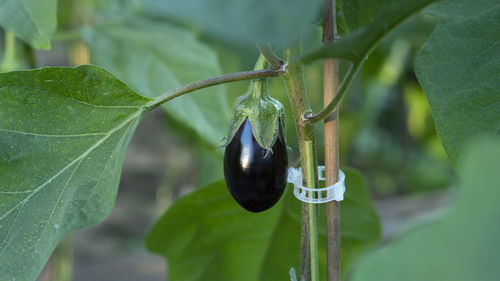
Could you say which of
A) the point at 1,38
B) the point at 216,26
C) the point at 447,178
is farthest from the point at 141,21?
the point at 447,178

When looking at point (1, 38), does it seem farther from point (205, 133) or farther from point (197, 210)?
point (197, 210)

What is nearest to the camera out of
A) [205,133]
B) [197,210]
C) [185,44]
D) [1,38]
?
[197,210]

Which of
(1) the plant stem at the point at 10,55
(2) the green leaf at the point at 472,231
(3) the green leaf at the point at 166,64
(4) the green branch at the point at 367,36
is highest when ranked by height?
(4) the green branch at the point at 367,36

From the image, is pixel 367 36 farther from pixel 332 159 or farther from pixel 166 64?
pixel 166 64

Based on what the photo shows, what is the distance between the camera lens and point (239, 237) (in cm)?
53

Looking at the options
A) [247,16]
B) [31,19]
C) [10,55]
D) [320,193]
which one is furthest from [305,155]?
[10,55]

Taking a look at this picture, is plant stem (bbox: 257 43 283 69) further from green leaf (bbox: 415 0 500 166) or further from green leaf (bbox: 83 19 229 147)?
green leaf (bbox: 83 19 229 147)

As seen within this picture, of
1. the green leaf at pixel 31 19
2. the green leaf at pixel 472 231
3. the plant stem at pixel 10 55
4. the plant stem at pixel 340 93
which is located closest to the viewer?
the green leaf at pixel 472 231

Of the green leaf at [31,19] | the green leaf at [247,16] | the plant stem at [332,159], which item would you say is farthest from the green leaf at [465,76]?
the green leaf at [31,19]

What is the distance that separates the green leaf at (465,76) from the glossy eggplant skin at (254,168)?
0.34 ft

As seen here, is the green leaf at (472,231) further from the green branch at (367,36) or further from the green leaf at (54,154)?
the green leaf at (54,154)

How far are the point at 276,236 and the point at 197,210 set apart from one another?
8 centimetres

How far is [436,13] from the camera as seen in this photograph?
1.19 ft

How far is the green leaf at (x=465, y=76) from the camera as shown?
1.14 ft
